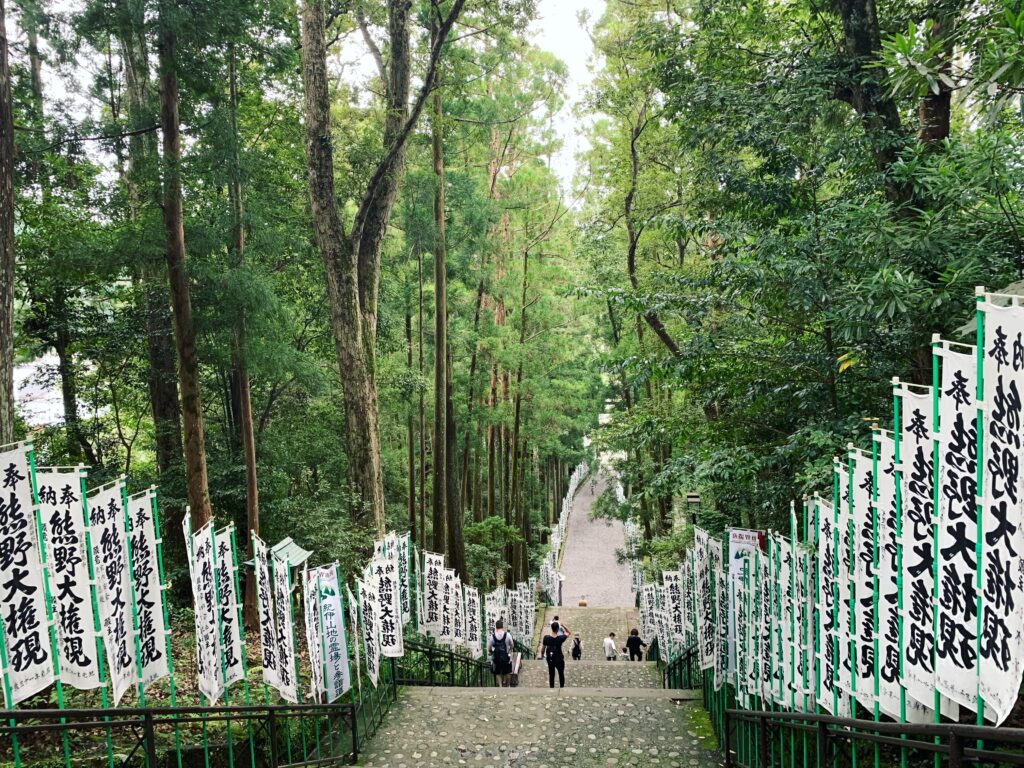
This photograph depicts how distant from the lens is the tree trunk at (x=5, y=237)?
612cm

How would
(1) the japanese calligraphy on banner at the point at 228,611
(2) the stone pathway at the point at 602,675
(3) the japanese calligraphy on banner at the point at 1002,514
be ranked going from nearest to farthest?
(3) the japanese calligraphy on banner at the point at 1002,514 < (1) the japanese calligraphy on banner at the point at 228,611 < (2) the stone pathway at the point at 602,675

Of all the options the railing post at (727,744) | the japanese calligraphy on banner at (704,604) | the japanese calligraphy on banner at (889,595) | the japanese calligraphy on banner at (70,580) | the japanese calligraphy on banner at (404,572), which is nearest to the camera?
the japanese calligraphy on banner at (889,595)

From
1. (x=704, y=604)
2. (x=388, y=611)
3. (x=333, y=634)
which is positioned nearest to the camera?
(x=333, y=634)

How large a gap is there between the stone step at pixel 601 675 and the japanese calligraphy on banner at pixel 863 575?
31.0 feet

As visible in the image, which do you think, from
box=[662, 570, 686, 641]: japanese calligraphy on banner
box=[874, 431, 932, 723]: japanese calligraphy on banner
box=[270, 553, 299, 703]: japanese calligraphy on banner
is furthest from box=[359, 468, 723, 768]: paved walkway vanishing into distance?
box=[662, 570, 686, 641]: japanese calligraphy on banner

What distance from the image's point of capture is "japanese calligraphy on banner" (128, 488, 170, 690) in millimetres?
5008

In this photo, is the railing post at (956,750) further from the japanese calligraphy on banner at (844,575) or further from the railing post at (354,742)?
the railing post at (354,742)

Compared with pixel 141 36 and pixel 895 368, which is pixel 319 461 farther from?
pixel 895 368

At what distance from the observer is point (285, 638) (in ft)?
20.7

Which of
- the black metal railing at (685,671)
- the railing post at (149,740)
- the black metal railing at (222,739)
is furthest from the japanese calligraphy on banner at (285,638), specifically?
the black metal railing at (685,671)

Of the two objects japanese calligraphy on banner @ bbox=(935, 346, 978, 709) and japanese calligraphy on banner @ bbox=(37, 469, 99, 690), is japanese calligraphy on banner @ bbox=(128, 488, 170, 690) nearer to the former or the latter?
japanese calligraphy on banner @ bbox=(37, 469, 99, 690)

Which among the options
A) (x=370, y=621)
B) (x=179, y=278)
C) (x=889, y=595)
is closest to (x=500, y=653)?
(x=370, y=621)

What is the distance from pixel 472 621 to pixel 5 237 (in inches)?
394

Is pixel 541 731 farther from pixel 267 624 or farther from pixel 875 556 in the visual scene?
pixel 875 556
